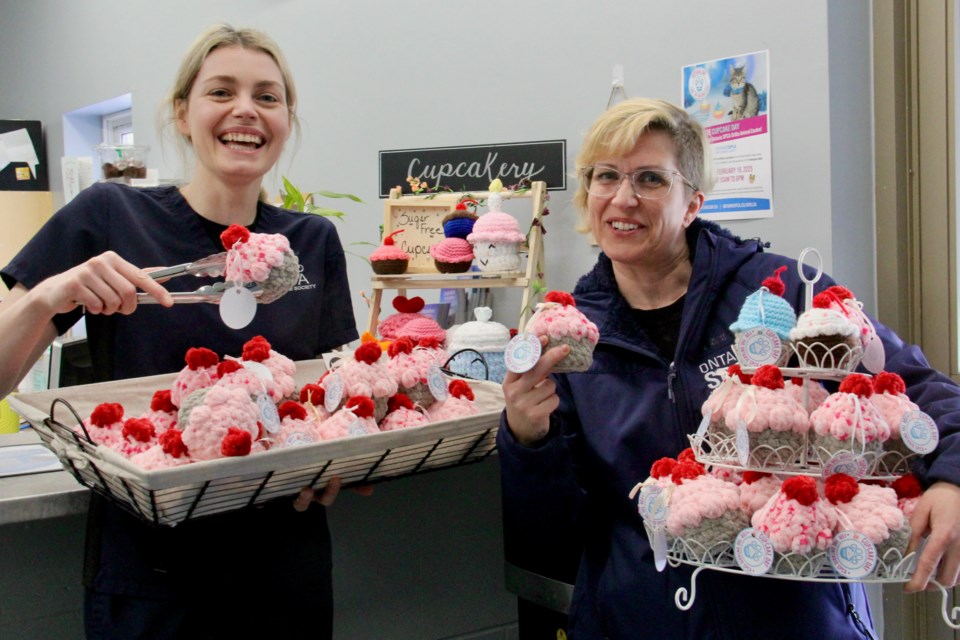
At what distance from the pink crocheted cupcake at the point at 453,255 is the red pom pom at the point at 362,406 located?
142 cm

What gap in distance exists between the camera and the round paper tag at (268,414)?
3.65 feet

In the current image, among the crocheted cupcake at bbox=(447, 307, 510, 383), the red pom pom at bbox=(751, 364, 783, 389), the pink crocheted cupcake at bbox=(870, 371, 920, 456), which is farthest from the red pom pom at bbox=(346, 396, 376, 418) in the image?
the crocheted cupcake at bbox=(447, 307, 510, 383)

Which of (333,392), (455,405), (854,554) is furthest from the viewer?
(455,405)

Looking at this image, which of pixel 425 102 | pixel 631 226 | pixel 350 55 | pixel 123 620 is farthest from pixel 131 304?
pixel 350 55

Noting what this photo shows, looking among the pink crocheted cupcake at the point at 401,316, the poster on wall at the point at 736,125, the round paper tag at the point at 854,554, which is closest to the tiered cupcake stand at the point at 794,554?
the round paper tag at the point at 854,554

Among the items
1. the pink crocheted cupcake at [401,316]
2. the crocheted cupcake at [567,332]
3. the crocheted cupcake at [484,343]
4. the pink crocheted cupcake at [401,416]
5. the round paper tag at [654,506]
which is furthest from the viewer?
the pink crocheted cupcake at [401,316]

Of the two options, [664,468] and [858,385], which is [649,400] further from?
[858,385]

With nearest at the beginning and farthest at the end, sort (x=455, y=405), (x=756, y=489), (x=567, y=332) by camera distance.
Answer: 1. (x=756, y=489)
2. (x=567, y=332)
3. (x=455, y=405)

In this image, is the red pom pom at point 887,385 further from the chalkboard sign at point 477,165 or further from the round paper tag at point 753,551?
the chalkboard sign at point 477,165

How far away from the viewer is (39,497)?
4.01ft

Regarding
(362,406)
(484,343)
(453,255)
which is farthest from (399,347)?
(453,255)

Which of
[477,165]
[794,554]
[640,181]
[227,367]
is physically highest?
[477,165]

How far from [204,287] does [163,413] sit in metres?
0.19

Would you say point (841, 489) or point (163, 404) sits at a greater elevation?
point (163, 404)
